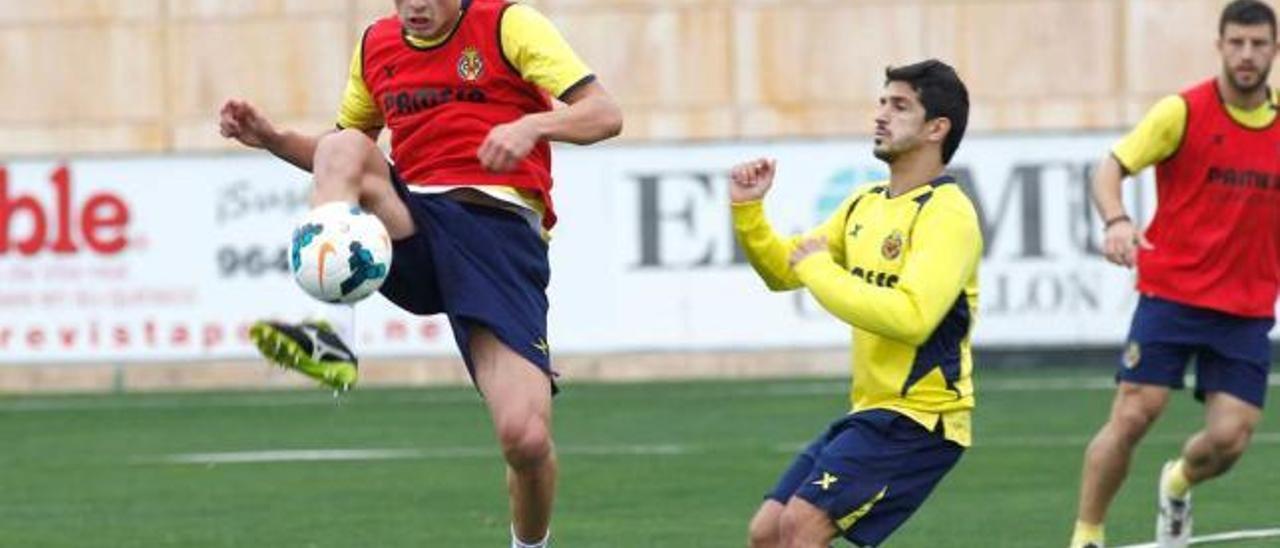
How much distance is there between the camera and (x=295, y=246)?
9328 mm

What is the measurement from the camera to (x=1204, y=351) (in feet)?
37.9

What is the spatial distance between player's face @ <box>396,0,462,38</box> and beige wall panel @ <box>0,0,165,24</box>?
1648cm

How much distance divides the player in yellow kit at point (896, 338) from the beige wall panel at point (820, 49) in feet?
54.2

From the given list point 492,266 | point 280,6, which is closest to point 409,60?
point 492,266

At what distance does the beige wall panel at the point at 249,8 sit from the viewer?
26125 mm

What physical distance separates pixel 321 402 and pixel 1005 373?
5.46 metres

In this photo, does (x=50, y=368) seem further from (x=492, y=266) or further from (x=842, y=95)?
(x=492, y=266)

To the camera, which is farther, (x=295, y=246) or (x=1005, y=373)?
(x=1005, y=373)

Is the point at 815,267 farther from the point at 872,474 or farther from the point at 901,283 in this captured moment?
the point at 872,474

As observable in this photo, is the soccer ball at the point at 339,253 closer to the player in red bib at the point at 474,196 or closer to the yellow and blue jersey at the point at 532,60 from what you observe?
the player in red bib at the point at 474,196

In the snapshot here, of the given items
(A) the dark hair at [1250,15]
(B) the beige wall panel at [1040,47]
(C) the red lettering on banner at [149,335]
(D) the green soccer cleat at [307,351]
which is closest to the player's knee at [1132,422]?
(A) the dark hair at [1250,15]

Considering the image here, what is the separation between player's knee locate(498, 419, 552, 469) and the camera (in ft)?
32.3

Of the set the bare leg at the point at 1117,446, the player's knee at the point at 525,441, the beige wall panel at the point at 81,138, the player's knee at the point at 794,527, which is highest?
the beige wall panel at the point at 81,138

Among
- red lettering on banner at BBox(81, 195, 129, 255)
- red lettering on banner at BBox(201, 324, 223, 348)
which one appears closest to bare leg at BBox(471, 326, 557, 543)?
red lettering on banner at BBox(201, 324, 223, 348)
